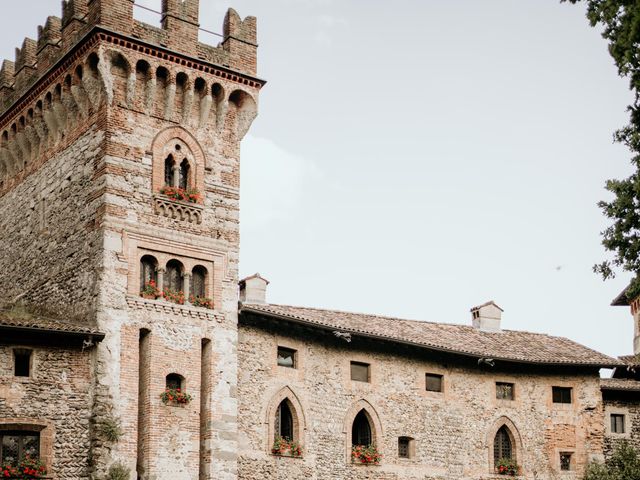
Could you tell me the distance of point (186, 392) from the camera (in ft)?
94.5

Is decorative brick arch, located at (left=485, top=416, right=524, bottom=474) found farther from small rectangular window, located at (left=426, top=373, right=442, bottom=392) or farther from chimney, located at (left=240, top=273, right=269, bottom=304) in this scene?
chimney, located at (left=240, top=273, right=269, bottom=304)

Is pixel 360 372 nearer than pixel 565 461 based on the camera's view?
Yes

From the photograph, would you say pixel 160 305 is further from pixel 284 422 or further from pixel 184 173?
pixel 284 422

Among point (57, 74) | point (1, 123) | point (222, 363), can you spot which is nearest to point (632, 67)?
point (222, 363)

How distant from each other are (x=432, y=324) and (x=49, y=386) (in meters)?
14.9

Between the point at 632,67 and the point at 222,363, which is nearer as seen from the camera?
the point at 632,67

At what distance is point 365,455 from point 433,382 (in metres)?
3.55

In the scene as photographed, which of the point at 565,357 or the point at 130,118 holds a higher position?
the point at 130,118

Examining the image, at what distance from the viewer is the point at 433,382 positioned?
3553 centimetres

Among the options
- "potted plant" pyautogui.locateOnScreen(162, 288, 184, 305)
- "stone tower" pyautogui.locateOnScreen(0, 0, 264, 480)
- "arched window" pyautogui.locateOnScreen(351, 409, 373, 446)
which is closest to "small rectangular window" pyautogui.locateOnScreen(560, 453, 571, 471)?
"arched window" pyautogui.locateOnScreen(351, 409, 373, 446)

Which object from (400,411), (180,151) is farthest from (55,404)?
(400,411)

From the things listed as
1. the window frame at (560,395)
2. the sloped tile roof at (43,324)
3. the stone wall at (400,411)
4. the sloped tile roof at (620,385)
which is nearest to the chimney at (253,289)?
the stone wall at (400,411)

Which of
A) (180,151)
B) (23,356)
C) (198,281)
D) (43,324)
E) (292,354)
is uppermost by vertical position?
(180,151)

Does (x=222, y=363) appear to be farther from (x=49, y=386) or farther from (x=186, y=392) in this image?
(x=49, y=386)
